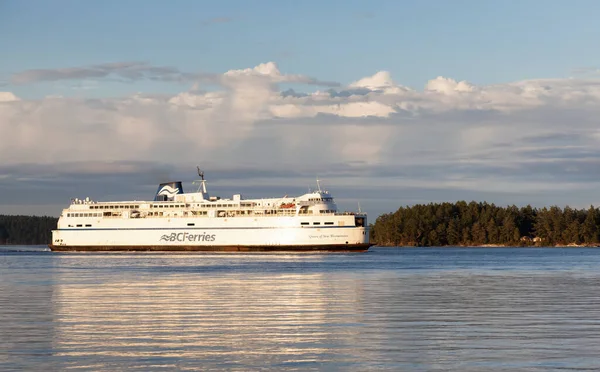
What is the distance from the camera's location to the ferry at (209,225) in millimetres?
109562

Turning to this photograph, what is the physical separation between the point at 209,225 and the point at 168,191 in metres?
10.7

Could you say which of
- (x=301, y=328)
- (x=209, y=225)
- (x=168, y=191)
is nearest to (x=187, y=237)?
(x=209, y=225)

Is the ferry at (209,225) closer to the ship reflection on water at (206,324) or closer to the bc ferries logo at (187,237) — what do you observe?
the bc ferries logo at (187,237)

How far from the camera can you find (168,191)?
4818 inches

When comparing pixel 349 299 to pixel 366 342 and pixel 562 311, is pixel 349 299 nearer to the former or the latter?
pixel 562 311

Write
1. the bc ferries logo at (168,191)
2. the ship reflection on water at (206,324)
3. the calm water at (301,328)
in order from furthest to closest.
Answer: the bc ferries logo at (168,191)
the ship reflection on water at (206,324)
the calm water at (301,328)

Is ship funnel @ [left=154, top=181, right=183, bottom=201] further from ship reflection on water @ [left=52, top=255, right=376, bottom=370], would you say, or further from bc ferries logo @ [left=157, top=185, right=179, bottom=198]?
ship reflection on water @ [left=52, top=255, right=376, bottom=370]

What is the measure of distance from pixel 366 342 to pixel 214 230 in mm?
95813

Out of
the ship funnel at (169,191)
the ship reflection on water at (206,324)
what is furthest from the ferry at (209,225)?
the ship reflection on water at (206,324)

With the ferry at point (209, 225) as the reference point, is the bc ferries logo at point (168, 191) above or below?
above

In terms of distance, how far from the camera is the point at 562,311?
85.5ft

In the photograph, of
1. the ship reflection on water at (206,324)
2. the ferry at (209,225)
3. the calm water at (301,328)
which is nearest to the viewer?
the calm water at (301,328)

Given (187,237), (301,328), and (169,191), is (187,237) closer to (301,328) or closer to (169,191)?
(169,191)

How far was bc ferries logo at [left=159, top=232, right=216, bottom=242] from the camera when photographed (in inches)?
4503
